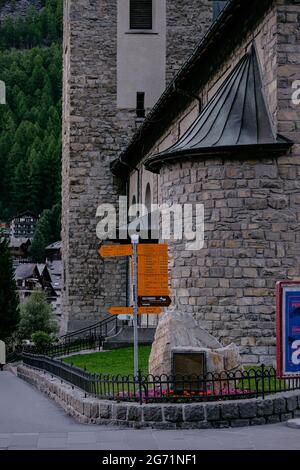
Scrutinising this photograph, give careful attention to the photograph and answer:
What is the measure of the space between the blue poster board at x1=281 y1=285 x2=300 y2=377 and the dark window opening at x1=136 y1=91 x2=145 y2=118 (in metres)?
27.8

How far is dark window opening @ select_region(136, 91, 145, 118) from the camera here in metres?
41.8

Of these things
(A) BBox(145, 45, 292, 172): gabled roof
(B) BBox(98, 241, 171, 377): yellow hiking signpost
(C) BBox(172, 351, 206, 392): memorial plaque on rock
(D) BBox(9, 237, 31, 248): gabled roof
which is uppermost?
(D) BBox(9, 237, 31, 248): gabled roof

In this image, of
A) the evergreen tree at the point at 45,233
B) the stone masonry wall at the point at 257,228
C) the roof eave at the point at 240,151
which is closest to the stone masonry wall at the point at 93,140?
the roof eave at the point at 240,151

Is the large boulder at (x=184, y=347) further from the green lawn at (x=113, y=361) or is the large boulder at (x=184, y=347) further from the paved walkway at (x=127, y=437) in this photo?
the green lawn at (x=113, y=361)

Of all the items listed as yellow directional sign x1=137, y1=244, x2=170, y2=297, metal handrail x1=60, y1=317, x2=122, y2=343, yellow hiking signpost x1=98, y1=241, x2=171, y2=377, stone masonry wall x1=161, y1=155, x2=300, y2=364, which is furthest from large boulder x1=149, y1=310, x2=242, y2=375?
metal handrail x1=60, y1=317, x2=122, y2=343

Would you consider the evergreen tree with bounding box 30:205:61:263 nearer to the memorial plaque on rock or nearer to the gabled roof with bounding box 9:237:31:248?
the gabled roof with bounding box 9:237:31:248

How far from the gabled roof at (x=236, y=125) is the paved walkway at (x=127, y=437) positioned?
769 centimetres

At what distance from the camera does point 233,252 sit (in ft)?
66.9

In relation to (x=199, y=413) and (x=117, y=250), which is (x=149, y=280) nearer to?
(x=117, y=250)

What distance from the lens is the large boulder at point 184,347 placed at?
14930mm

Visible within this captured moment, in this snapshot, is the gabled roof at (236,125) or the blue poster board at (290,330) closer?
the blue poster board at (290,330)

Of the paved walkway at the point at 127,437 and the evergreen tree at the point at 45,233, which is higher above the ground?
the evergreen tree at the point at 45,233
